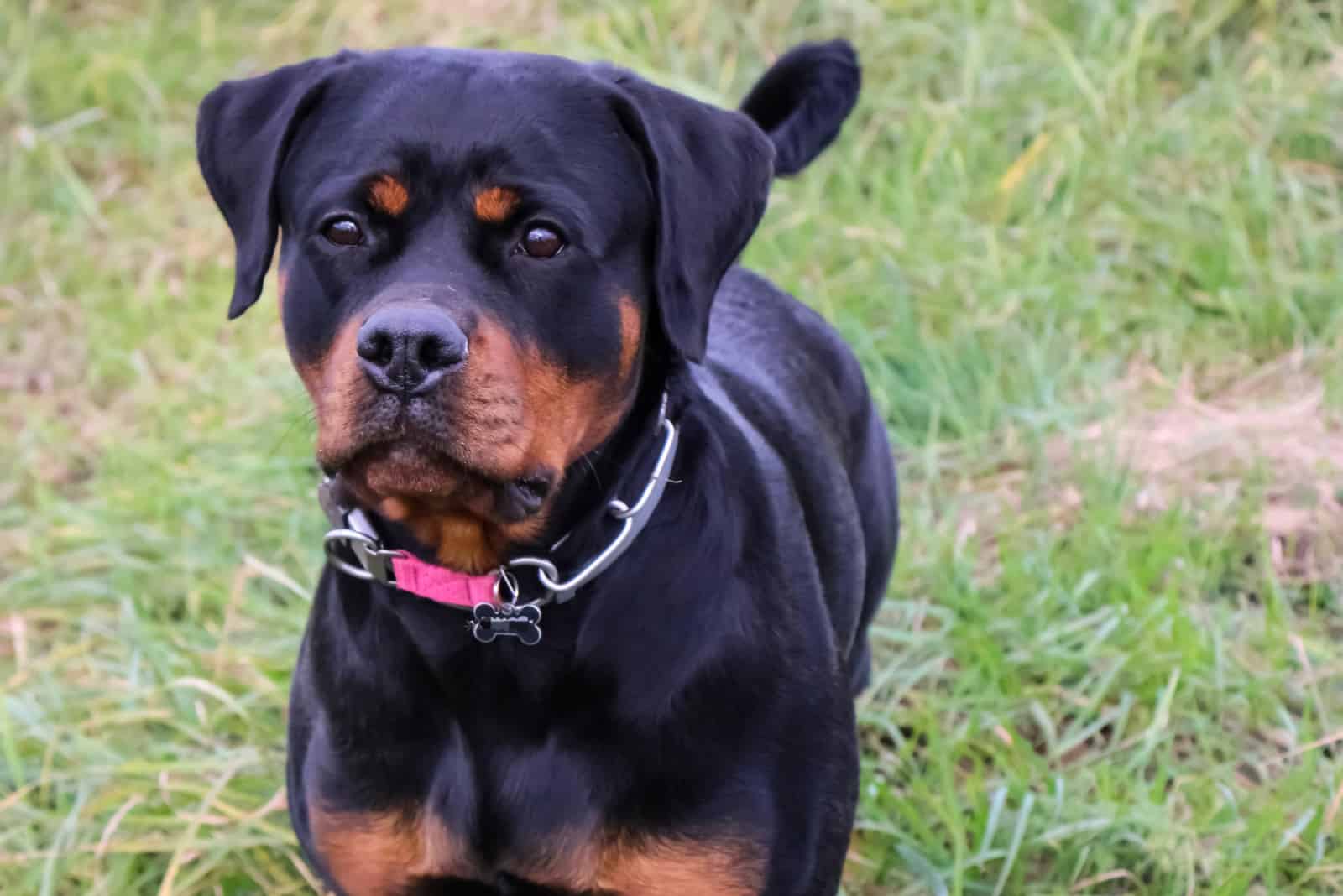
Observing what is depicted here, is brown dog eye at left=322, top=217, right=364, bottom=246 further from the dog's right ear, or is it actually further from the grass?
the grass

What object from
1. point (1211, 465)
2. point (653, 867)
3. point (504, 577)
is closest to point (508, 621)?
point (504, 577)

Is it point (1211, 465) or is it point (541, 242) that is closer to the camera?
point (541, 242)

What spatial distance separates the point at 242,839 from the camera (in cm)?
336

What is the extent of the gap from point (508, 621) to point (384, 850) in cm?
42

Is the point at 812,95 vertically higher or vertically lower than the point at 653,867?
higher

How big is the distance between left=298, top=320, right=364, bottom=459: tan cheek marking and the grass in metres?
0.51

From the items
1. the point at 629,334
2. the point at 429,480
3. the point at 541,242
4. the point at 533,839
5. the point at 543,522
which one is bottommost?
the point at 533,839

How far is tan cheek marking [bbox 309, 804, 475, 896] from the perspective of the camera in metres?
2.52

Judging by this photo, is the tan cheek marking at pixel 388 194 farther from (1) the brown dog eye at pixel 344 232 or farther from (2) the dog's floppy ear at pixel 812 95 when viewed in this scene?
(2) the dog's floppy ear at pixel 812 95

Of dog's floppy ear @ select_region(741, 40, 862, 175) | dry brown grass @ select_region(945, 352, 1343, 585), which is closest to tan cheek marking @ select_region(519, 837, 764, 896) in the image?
dog's floppy ear @ select_region(741, 40, 862, 175)

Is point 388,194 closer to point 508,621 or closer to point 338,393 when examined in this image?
point 338,393

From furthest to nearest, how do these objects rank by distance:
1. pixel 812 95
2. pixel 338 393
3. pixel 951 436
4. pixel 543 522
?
pixel 951 436 → pixel 812 95 → pixel 543 522 → pixel 338 393

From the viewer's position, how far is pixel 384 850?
2.56 metres

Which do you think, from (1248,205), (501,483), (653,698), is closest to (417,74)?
(501,483)
